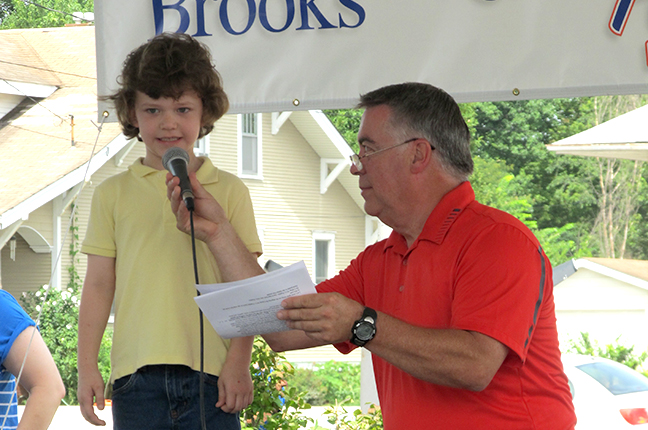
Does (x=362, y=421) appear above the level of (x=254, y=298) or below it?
below

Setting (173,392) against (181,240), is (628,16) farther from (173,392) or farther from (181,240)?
(173,392)

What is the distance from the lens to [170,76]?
2.54m

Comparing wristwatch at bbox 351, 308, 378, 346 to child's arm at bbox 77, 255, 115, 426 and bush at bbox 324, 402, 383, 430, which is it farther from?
bush at bbox 324, 402, 383, 430

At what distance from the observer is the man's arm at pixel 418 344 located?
194 centimetres

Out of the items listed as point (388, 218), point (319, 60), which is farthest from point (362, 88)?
point (388, 218)

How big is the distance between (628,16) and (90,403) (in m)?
2.14

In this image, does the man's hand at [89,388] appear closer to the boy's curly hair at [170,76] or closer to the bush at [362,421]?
the boy's curly hair at [170,76]

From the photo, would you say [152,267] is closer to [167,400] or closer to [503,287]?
[167,400]

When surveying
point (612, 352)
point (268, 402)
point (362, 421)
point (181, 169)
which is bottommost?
point (612, 352)

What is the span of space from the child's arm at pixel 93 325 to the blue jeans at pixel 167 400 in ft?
0.38

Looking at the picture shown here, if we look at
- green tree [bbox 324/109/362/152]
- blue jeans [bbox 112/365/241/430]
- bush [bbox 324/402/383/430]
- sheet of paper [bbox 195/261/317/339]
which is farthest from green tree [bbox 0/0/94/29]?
sheet of paper [bbox 195/261/317/339]

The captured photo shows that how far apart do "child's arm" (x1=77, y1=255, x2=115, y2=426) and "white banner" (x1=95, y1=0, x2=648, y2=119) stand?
0.72 m

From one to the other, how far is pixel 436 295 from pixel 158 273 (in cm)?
86

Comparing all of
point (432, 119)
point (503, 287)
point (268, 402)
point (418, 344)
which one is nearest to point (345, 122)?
point (268, 402)
